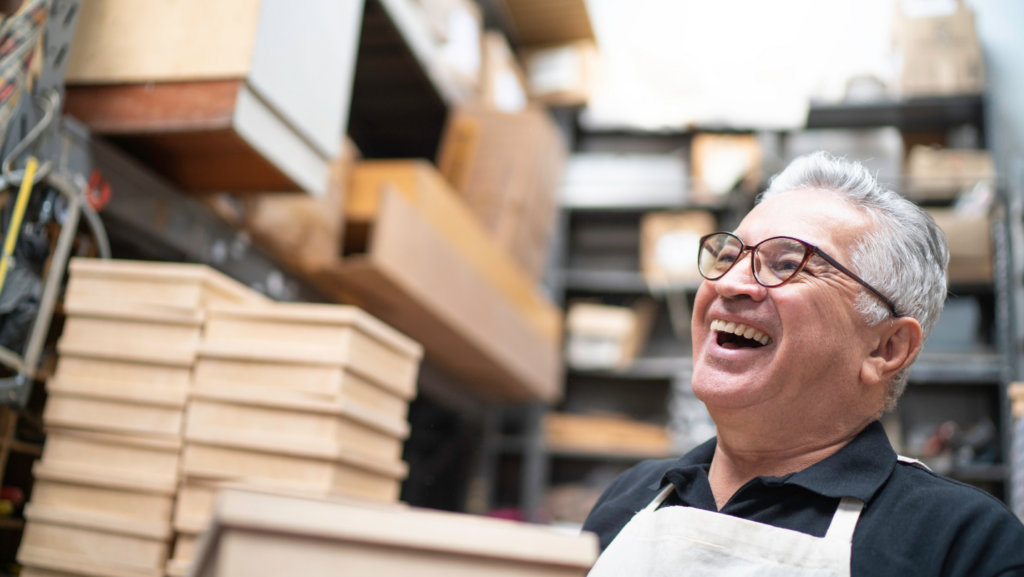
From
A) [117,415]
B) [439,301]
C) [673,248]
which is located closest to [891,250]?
[117,415]

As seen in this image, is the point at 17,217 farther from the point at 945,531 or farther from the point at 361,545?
the point at 945,531

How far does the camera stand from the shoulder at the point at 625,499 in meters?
1.25

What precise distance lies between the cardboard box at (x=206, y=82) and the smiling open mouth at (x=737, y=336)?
105 cm

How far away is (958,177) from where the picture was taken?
4.08 meters

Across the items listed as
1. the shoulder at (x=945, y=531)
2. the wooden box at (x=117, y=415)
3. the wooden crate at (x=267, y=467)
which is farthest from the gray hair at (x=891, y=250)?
the wooden box at (x=117, y=415)

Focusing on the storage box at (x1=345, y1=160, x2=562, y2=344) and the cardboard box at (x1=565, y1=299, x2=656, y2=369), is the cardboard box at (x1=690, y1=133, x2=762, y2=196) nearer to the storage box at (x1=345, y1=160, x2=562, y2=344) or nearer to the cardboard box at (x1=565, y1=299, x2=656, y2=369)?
the cardboard box at (x1=565, y1=299, x2=656, y2=369)

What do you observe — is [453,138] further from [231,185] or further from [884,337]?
[884,337]

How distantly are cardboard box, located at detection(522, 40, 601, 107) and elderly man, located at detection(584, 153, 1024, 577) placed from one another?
11.4ft

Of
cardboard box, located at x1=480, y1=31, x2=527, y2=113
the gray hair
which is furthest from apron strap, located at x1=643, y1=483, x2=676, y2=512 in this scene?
cardboard box, located at x1=480, y1=31, x2=527, y2=113

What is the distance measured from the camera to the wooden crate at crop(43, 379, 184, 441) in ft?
4.98

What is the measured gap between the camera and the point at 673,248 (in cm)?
435

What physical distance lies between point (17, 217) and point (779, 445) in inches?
52.3

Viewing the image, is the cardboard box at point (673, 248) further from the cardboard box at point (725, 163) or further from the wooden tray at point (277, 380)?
the wooden tray at point (277, 380)

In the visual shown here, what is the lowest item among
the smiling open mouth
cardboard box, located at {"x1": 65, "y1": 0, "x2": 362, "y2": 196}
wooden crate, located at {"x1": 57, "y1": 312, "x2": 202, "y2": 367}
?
wooden crate, located at {"x1": 57, "y1": 312, "x2": 202, "y2": 367}
